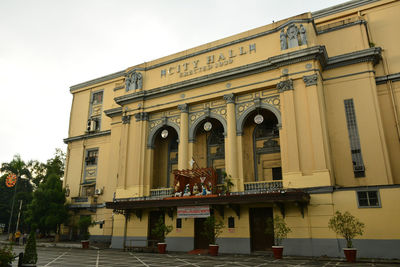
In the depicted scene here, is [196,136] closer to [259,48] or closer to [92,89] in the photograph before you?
[259,48]

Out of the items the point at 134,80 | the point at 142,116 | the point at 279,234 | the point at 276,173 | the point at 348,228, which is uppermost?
the point at 134,80

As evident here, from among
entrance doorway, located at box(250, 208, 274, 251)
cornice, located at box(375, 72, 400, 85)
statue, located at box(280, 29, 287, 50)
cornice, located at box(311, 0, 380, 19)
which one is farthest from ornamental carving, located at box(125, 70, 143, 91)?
cornice, located at box(375, 72, 400, 85)

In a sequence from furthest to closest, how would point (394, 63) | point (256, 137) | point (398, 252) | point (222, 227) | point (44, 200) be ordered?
Answer: point (44, 200) → point (256, 137) → point (394, 63) → point (222, 227) → point (398, 252)

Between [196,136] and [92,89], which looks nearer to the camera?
[196,136]

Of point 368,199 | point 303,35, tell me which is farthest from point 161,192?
point 303,35

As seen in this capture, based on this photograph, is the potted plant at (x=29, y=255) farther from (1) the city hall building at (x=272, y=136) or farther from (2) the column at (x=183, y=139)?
(2) the column at (x=183, y=139)

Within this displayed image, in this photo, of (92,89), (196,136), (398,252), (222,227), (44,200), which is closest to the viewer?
(398,252)

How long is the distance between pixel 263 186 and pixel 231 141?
4121 millimetres

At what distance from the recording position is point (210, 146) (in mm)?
27422

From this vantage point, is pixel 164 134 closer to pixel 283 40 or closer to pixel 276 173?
pixel 276 173

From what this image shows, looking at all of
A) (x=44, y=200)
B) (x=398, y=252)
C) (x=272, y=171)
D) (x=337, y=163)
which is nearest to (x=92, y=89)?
(x=44, y=200)

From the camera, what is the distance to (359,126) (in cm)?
2161

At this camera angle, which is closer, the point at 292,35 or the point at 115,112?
the point at 292,35

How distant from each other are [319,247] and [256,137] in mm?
9937
